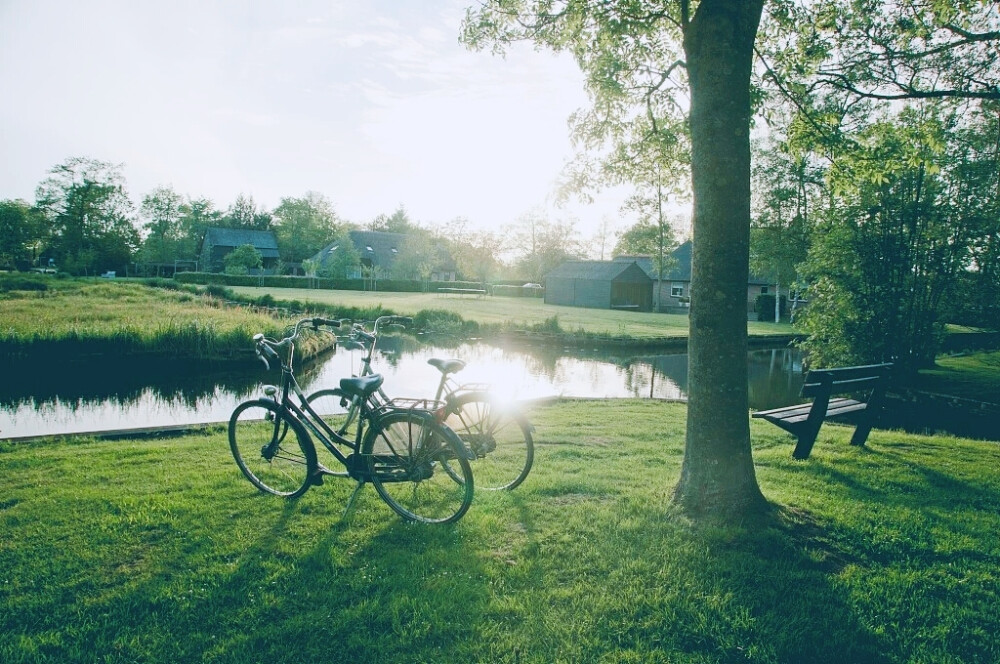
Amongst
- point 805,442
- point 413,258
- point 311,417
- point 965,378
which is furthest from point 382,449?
point 413,258

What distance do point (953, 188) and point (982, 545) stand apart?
48.9 feet

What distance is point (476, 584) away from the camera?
10.9ft

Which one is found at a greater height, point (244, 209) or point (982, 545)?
point (244, 209)

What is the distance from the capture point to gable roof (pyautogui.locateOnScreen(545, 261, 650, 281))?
48.0 m

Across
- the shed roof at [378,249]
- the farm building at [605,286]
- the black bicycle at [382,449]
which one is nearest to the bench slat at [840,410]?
the black bicycle at [382,449]

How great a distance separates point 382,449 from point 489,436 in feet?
3.02

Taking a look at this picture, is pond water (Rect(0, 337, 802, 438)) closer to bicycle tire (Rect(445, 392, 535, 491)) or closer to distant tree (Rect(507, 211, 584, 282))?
bicycle tire (Rect(445, 392, 535, 491))

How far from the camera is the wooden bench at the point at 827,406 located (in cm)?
618

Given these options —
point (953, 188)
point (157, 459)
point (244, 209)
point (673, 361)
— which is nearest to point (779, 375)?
point (673, 361)

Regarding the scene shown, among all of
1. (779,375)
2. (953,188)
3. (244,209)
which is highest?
(244,209)

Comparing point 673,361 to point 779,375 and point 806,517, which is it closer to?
point 779,375

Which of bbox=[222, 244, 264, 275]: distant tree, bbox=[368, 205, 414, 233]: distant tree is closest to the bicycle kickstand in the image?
bbox=[222, 244, 264, 275]: distant tree

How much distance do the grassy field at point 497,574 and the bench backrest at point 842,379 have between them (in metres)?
1.13

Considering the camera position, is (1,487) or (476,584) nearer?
(476,584)
